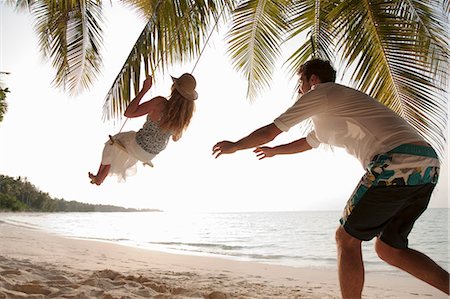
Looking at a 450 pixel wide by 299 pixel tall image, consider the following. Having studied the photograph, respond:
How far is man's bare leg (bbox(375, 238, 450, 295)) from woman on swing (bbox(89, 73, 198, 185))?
7.04 feet

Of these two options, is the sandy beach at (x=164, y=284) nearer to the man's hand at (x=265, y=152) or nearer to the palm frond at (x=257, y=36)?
the man's hand at (x=265, y=152)

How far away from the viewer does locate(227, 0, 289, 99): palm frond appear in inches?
241

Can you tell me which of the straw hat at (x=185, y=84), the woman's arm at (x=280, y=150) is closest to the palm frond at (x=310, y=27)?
the straw hat at (x=185, y=84)

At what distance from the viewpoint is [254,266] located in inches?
319

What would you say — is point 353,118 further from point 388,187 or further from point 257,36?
point 257,36

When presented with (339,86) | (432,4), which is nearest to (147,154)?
(339,86)

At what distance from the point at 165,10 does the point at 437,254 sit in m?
12.6

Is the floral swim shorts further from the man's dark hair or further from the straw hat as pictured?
the straw hat

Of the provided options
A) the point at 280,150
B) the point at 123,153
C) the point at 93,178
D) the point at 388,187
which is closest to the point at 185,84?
the point at 123,153

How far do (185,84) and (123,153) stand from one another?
0.86 m

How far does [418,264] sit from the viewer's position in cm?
238

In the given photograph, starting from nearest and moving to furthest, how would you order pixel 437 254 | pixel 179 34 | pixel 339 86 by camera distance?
pixel 339 86 < pixel 179 34 < pixel 437 254

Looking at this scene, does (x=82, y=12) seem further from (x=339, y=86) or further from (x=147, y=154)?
(x=339, y=86)

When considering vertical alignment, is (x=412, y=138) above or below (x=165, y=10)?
below
